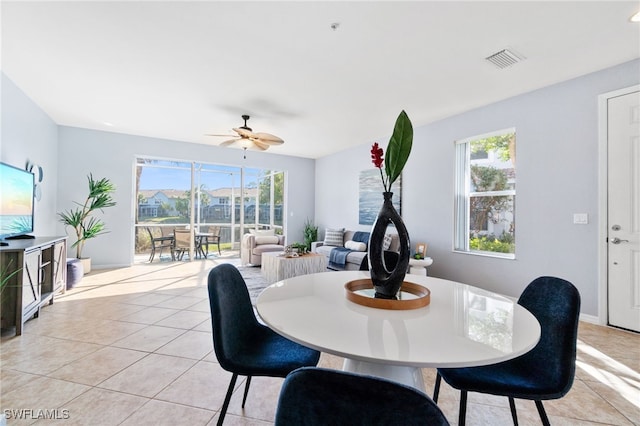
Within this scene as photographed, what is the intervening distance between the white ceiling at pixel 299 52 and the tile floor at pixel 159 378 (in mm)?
2592

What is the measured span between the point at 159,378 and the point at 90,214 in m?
4.75

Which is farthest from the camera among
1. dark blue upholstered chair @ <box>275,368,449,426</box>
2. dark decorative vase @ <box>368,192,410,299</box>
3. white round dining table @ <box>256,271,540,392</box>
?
dark decorative vase @ <box>368,192,410,299</box>

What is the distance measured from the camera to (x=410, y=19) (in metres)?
2.17

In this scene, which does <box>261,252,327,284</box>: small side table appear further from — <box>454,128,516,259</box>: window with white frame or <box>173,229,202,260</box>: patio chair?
<box>173,229,202,260</box>: patio chair

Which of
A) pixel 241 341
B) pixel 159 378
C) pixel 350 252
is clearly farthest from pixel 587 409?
pixel 350 252

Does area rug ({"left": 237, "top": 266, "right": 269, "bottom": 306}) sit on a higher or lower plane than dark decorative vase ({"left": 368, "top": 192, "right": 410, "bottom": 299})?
lower

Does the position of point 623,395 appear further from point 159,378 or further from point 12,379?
point 12,379

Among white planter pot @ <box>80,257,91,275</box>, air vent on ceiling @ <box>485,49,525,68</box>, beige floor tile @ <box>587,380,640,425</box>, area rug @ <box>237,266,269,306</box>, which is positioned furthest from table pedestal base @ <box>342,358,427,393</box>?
white planter pot @ <box>80,257,91,275</box>

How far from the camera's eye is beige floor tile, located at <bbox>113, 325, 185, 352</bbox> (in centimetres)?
237

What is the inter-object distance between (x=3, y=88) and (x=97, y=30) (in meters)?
1.84

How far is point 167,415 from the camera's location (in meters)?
1.58

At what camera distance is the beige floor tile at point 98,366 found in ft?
6.28

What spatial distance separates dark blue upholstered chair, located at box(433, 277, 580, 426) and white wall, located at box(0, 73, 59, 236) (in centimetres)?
466

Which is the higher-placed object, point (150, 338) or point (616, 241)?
point (616, 241)
